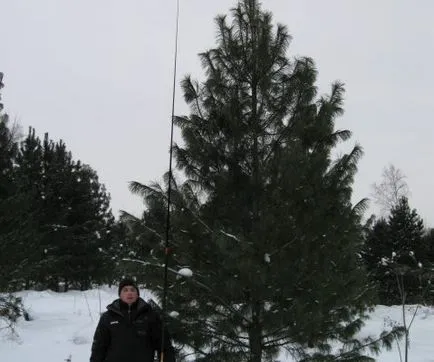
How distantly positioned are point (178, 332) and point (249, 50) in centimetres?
358

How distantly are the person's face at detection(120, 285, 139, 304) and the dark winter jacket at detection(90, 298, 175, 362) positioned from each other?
2.3 inches

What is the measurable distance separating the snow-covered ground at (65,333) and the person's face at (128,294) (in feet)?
5.42

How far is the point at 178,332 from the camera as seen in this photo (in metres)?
5.96

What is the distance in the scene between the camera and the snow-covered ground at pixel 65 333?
12885mm

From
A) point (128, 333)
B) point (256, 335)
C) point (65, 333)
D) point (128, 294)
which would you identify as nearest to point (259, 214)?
point (256, 335)

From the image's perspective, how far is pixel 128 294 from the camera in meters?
5.42

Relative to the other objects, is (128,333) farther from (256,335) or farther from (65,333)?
(65,333)

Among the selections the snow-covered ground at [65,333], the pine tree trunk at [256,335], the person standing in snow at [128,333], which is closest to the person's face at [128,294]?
the person standing in snow at [128,333]

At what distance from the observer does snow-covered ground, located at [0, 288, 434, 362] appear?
42.3ft

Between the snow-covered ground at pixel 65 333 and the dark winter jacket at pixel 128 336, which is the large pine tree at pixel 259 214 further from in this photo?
the snow-covered ground at pixel 65 333

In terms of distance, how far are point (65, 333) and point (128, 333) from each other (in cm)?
1212

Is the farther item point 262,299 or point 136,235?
point 136,235

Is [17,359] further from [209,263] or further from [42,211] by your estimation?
[42,211]

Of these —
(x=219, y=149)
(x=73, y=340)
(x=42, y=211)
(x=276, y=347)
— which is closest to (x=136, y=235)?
(x=219, y=149)
